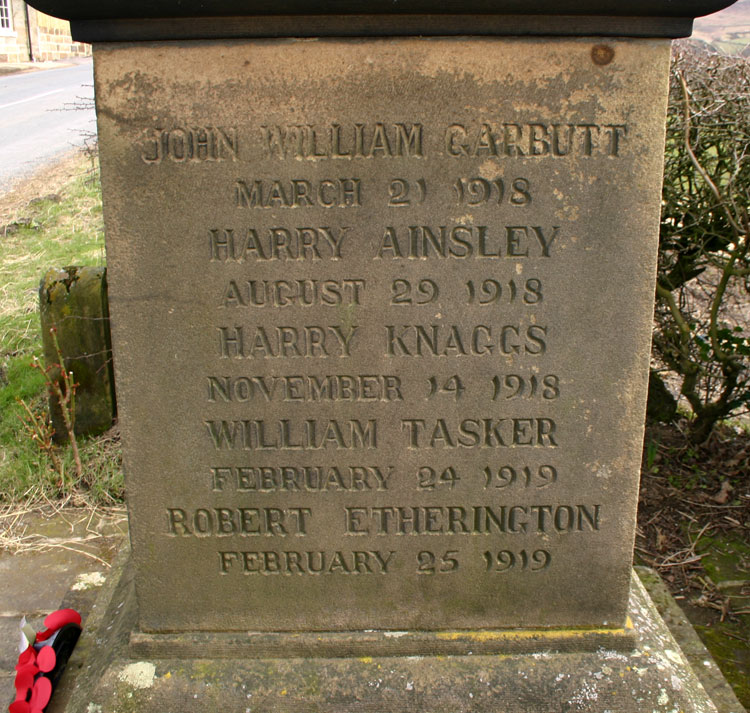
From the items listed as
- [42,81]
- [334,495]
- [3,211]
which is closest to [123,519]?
[334,495]

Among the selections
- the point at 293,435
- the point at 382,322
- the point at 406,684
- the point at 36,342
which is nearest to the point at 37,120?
the point at 36,342

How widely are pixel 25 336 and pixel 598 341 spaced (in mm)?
4641

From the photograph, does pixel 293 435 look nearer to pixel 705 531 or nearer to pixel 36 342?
pixel 705 531

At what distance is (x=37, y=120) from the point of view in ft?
47.9

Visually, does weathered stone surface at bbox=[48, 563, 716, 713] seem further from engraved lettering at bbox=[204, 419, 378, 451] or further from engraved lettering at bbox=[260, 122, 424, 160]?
engraved lettering at bbox=[260, 122, 424, 160]

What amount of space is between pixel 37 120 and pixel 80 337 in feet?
40.5

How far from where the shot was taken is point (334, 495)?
7.30ft

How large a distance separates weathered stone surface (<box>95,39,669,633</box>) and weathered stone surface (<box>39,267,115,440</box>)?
2.26 metres

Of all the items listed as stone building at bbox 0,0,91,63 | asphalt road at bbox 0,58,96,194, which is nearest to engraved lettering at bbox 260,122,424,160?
asphalt road at bbox 0,58,96,194

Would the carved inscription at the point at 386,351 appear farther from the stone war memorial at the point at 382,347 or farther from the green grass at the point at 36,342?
the green grass at the point at 36,342

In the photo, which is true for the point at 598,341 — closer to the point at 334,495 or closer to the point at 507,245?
the point at 507,245

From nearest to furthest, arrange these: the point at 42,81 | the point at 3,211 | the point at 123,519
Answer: the point at 123,519, the point at 3,211, the point at 42,81

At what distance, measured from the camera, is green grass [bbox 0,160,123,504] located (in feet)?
12.7

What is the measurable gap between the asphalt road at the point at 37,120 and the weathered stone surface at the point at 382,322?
6039mm
